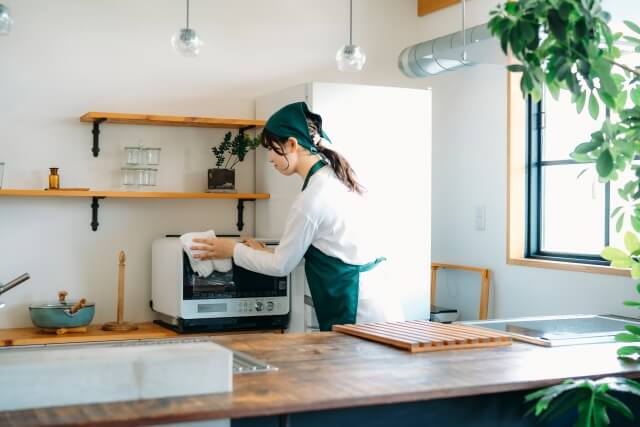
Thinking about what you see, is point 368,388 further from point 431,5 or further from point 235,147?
point 431,5

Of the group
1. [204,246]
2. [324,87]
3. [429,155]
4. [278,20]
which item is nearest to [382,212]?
[429,155]

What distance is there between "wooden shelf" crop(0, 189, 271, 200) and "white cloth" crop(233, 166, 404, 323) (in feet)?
2.81

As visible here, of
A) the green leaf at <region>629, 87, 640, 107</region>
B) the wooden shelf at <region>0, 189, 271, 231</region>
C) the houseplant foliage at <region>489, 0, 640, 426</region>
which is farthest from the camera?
the wooden shelf at <region>0, 189, 271, 231</region>

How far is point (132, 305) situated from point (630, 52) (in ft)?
8.42

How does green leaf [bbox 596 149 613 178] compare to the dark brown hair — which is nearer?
green leaf [bbox 596 149 613 178]

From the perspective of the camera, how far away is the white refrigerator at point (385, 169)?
388 centimetres

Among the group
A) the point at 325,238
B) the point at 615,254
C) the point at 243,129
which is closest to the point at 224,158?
the point at 243,129

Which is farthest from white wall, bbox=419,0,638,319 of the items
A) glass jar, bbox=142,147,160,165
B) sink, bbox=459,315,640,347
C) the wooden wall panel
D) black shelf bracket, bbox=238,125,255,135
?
glass jar, bbox=142,147,160,165

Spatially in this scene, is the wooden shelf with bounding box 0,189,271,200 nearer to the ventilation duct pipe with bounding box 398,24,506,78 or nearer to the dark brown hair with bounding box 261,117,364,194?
the dark brown hair with bounding box 261,117,364,194

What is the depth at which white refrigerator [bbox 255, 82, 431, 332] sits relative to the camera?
153 inches

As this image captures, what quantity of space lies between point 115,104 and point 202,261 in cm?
98

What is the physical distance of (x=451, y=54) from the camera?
Result: 155 inches

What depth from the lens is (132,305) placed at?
161 inches

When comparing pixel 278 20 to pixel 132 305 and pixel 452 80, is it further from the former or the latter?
pixel 132 305
